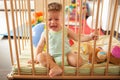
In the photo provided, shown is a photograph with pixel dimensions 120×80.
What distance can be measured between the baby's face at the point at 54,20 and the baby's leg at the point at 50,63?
17 cm

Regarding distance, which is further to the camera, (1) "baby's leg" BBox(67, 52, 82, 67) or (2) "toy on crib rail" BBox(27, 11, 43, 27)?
(2) "toy on crib rail" BBox(27, 11, 43, 27)

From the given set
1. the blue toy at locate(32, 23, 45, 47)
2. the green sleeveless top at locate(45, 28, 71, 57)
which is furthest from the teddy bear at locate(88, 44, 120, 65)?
the blue toy at locate(32, 23, 45, 47)

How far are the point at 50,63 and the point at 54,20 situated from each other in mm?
234

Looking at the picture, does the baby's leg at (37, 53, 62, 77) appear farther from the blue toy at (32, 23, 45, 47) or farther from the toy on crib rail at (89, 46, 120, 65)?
the blue toy at (32, 23, 45, 47)

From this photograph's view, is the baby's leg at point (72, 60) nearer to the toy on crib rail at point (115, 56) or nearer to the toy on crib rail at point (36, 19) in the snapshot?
the toy on crib rail at point (115, 56)

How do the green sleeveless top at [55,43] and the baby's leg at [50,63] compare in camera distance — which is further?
the green sleeveless top at [55,43]

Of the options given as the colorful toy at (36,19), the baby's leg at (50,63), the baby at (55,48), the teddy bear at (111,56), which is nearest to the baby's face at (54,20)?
the baby at (55,48)

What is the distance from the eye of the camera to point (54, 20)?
107 cm

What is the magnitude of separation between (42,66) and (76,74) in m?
0.19

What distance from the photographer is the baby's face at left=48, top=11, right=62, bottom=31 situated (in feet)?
3.46

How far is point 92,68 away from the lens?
1038 mm

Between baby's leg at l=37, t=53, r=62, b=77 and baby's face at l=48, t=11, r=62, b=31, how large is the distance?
165 mm

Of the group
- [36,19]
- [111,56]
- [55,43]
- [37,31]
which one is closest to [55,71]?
[55,43]

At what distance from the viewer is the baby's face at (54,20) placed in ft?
3.46
